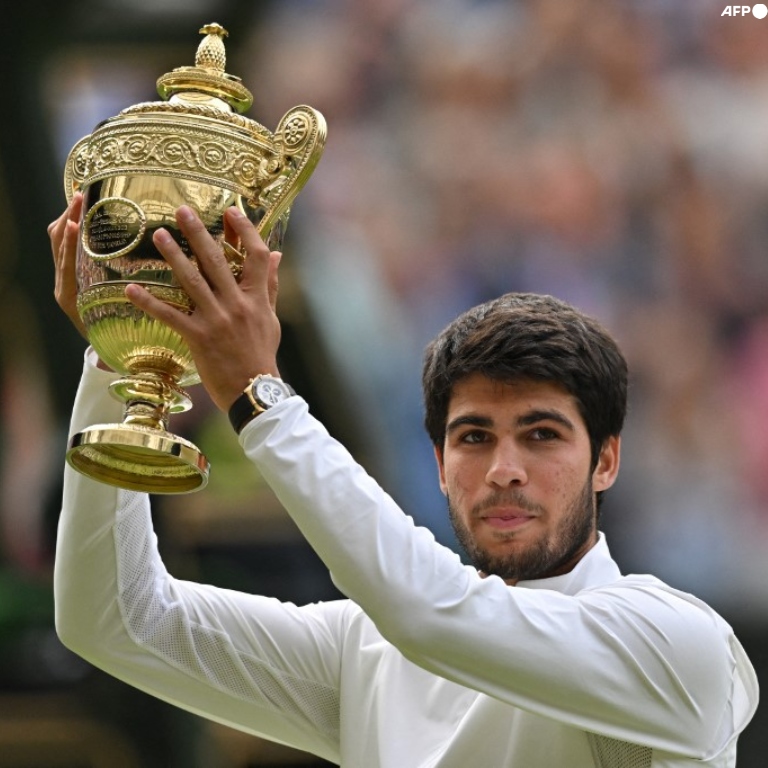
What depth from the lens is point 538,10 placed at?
28.5 ft

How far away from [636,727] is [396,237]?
5.79 metres

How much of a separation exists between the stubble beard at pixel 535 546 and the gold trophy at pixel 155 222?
597 millimetres

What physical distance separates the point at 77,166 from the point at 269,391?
784 millimetres

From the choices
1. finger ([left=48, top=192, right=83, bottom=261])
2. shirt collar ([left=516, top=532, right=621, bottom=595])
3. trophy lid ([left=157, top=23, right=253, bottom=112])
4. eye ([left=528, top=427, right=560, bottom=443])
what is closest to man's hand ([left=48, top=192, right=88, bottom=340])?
finger ([left=48, top=192, right=83, bottom=261])

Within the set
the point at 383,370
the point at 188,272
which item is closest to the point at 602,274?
the point at 383,370

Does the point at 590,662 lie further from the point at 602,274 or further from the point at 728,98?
the point at 728,98

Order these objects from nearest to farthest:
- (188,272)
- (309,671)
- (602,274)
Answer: (188,272), (309,671), (602,274)

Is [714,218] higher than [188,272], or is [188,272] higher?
[714,218]

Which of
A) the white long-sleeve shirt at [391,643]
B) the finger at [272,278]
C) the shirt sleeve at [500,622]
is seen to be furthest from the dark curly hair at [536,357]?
the finger at [272,278]

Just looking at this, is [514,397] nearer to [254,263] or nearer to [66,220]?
[254,263]

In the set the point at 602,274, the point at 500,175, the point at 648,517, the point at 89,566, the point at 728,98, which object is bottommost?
the point at 89,566

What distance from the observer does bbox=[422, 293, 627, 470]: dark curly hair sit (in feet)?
11.0

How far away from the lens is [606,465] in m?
3.57

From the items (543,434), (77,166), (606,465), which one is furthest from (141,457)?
(606,465)
